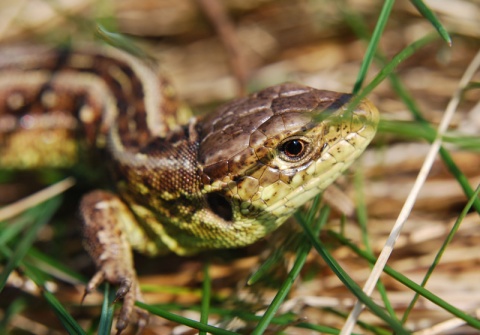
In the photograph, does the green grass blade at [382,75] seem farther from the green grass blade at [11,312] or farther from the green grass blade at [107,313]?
the green grass blade at [11,312]

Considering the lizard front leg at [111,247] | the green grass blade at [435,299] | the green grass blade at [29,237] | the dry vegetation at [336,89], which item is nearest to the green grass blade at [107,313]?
the lizard front leg at [111,247]

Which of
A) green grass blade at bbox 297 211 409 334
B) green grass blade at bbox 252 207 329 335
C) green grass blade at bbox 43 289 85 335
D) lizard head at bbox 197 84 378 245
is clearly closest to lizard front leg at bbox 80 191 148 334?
green grass blade at bbox 43 289 85 335

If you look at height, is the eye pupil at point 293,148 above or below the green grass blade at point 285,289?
above

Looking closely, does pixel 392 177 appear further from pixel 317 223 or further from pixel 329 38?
pixel 329 38

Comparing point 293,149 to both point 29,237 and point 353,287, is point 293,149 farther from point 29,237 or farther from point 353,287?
point 29,237

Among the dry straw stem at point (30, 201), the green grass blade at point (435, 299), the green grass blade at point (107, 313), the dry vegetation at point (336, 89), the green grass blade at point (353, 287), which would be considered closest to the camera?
the green grass blade at point (353, 287)

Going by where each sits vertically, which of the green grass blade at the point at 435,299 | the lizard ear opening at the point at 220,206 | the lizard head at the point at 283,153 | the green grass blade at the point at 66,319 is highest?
the lizard head at the point at 283,153
